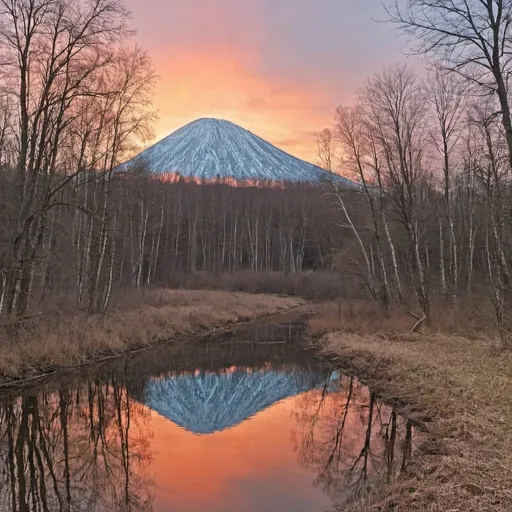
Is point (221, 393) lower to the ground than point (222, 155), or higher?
lower

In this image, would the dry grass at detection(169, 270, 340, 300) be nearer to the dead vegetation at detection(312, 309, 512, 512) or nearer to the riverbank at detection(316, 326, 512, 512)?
the dead vegetation at detection(312, 309, 512, 512)

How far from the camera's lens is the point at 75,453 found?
934cm

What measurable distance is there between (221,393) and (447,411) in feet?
24.6

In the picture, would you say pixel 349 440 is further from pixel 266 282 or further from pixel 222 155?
pixel 222 155

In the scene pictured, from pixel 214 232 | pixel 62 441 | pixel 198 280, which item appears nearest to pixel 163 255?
pixel 198 280

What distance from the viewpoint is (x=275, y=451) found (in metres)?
9.95

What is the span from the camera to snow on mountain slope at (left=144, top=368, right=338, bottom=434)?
1263 centimetres

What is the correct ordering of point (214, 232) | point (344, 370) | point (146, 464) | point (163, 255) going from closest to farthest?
1. point (146, 464)
2. point (344, 370)
3. point (163, 255)
4. point (214, 232)

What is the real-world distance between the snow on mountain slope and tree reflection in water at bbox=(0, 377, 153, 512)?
1.07 meters

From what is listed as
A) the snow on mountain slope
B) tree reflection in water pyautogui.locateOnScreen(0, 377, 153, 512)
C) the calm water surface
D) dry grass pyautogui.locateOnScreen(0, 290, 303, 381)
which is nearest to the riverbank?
the calm water surface

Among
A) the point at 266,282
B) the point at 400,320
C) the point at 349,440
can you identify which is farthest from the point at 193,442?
the point at 266,282

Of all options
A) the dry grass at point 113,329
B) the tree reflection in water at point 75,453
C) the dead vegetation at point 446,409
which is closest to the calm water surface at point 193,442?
the tree reflection in water at point 75,453

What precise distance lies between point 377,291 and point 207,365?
14204 mm

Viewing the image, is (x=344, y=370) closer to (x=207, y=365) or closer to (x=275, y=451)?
(x=207, y=365)
